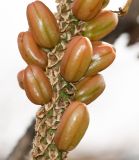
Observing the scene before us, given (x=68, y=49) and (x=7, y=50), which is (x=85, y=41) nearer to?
(x=68, y=49)

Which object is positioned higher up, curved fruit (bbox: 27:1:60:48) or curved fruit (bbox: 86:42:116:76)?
curved fruit (bbox: 27:1:60:48)

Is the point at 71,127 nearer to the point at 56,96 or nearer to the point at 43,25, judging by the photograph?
the point at 56,96

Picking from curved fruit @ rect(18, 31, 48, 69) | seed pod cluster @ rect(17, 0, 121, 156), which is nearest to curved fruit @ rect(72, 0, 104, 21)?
seed pod cluster @ rect(17, 0, 121, 156)

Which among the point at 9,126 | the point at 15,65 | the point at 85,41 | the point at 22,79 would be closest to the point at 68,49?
the point at 85,41

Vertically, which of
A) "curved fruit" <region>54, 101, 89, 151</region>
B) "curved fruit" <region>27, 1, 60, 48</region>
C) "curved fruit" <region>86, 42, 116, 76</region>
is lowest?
"curved fruit" <region>54, 101, 89, 151</region>

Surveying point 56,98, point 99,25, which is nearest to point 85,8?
point 99,25

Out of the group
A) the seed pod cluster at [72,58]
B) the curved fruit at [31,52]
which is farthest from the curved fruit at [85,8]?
the curved fruit at [31,52]

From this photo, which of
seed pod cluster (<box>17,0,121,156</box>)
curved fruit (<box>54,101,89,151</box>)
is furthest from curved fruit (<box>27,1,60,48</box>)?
curved fruit (<box>54,101,89,151</box>)

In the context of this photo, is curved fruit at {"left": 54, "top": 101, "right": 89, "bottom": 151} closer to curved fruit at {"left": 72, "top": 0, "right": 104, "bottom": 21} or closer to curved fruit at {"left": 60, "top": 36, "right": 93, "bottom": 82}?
curved fruit at {"left": 60, "top": 36, "right": 93, "bottom": 82}
